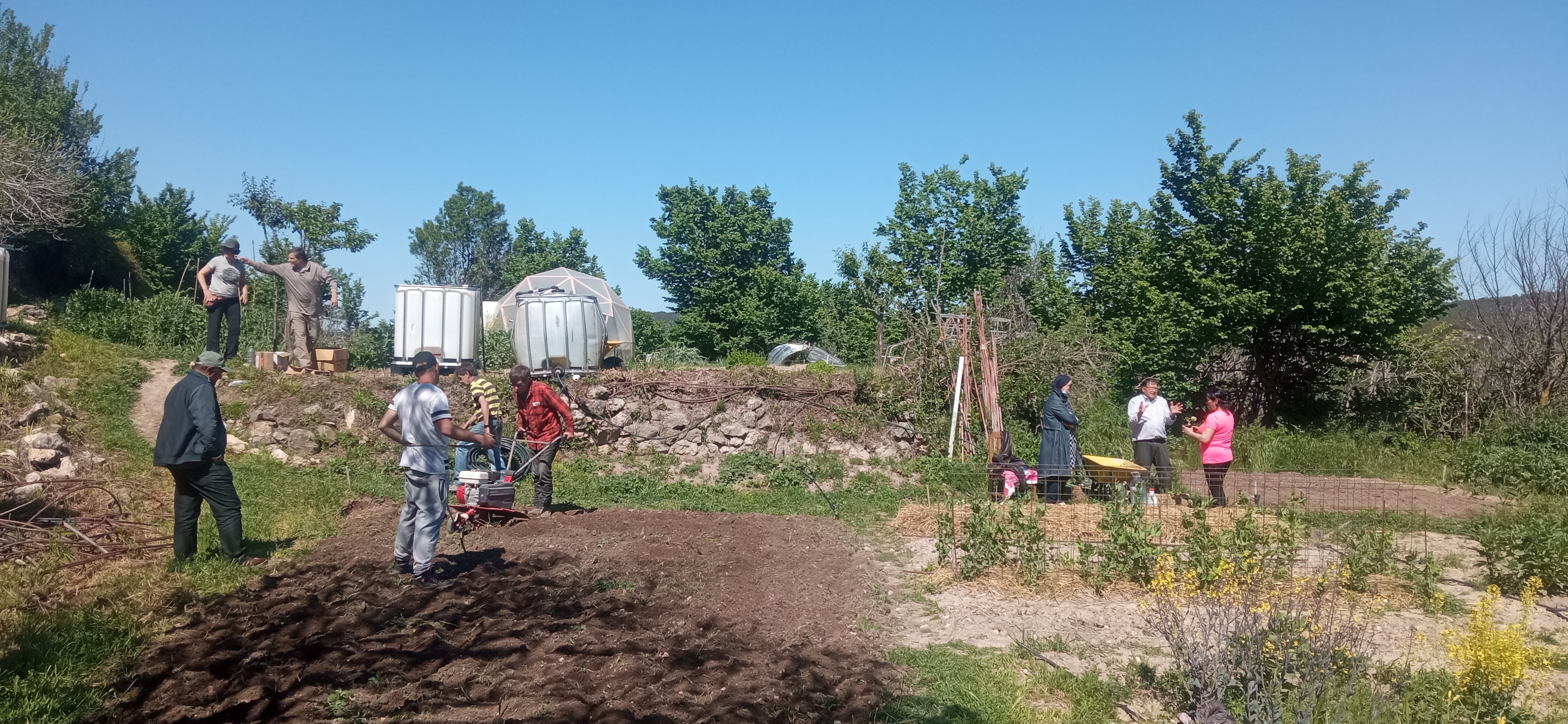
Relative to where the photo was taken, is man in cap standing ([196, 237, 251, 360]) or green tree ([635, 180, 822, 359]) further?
green tree ([635, 180, 822, 359])

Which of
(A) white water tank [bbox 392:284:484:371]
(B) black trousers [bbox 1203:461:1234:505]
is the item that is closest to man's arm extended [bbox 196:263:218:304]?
(A) white water tank [bbox 392:284:484:371]

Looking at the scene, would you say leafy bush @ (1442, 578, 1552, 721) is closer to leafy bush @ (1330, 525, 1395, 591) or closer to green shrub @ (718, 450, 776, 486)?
leafy bush @ (1330, 525, 1395, 591)

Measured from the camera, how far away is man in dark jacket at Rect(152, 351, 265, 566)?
22.2 feet

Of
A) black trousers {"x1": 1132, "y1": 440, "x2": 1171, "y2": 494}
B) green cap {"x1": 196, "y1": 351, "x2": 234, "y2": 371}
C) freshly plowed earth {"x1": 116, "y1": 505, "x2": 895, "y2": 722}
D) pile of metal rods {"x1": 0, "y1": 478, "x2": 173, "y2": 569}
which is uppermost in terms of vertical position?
green cap {"x1": 196, "y1": 351, "x2": 234, "y2": 371}

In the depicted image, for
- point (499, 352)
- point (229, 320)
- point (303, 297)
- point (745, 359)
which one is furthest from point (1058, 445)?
point (745, 359)

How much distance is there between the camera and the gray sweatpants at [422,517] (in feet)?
21.7

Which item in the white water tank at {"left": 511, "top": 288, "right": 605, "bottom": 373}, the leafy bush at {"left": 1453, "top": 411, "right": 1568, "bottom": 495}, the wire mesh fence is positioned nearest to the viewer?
the wire mesh fence

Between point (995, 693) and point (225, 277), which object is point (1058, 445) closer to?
point (995, 693)

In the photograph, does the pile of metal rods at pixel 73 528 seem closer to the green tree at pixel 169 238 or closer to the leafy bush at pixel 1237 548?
the leafy bush at pixel 1237 548

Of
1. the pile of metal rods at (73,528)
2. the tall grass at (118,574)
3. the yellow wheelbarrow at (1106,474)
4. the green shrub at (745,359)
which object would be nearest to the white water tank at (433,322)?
the tall grass at (118,574)

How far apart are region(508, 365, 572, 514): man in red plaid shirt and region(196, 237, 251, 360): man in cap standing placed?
15.7 feet

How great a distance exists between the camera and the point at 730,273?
3956 cm

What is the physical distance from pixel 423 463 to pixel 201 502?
1.92 meters

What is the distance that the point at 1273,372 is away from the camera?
17531 mm
